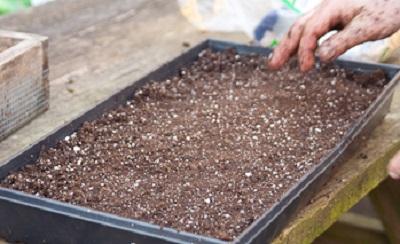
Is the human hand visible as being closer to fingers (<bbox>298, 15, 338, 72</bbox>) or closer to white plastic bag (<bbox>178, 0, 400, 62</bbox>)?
fingers (<bbox>298, 15, 338, 72</bbox>)

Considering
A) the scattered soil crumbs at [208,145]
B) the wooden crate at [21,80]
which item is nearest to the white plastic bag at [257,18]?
the scattered soil crumbs at [208,145]

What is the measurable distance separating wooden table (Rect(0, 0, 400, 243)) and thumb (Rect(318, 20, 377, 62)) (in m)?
0.20

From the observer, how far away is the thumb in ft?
5.87

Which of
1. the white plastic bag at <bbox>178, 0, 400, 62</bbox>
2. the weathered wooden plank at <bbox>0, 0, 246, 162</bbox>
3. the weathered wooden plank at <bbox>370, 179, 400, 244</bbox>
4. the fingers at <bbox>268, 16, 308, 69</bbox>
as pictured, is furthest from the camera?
the weathered wooden plank at <bbox>370, 179, 400, 244</bbox>

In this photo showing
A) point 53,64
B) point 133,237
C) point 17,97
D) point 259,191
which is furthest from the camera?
point 53,64

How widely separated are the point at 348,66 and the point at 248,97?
274 millimetres

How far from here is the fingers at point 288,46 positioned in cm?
188

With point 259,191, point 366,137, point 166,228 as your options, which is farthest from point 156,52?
point 166,228

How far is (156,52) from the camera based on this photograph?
7.79 feet

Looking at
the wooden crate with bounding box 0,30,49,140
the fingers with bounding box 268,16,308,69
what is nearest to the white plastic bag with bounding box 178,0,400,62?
the fingers with bounding box 268,16,308,69

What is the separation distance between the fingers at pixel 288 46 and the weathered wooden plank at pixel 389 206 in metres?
0.80

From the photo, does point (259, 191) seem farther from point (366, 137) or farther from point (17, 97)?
point (17, 97)

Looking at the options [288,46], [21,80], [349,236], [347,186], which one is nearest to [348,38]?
[288,46]

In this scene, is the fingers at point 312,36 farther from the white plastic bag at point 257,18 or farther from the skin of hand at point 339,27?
the white plastic bag at point 257,18
